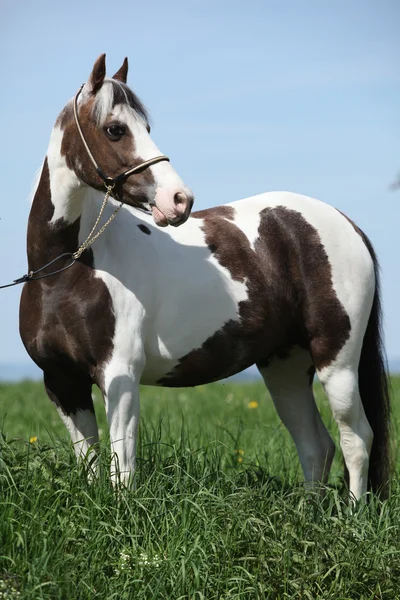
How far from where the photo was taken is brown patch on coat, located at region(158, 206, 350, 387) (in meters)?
4.43

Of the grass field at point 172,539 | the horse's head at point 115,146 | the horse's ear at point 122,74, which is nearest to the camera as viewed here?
the grass field at point 172,539

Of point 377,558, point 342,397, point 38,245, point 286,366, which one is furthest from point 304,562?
point 38,245

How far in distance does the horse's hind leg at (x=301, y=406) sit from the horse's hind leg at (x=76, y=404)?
4.51 ft

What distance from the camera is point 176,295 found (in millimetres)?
4246

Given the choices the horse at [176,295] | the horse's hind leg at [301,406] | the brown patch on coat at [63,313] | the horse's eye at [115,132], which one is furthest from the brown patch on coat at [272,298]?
the horse's eye at [115,132]

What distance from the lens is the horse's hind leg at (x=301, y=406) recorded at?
5.07m

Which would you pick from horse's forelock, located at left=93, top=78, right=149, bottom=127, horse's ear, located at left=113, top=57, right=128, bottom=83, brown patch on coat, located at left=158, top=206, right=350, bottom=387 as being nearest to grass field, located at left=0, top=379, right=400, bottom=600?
brown patch on coat, located at left=158, top=206, right=350, bottom=387

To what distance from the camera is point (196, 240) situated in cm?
446

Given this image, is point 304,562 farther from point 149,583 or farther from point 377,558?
point 149,583

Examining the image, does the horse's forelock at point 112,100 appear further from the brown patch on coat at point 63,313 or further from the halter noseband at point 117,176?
the brown patch on coat at point 63,313

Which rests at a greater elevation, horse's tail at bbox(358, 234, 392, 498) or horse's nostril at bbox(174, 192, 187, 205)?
horse's nostril at bbox(174, 192, 187, 205)

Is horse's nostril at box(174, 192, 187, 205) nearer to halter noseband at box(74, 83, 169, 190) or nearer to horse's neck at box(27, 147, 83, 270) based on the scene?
halter noseband at box(74, 83, 169, 190)

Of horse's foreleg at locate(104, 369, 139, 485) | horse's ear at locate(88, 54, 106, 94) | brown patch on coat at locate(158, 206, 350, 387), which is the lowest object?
horse's foreleg at locate(104, 369, 139, 485)

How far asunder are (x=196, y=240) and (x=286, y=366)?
3.86 feet
